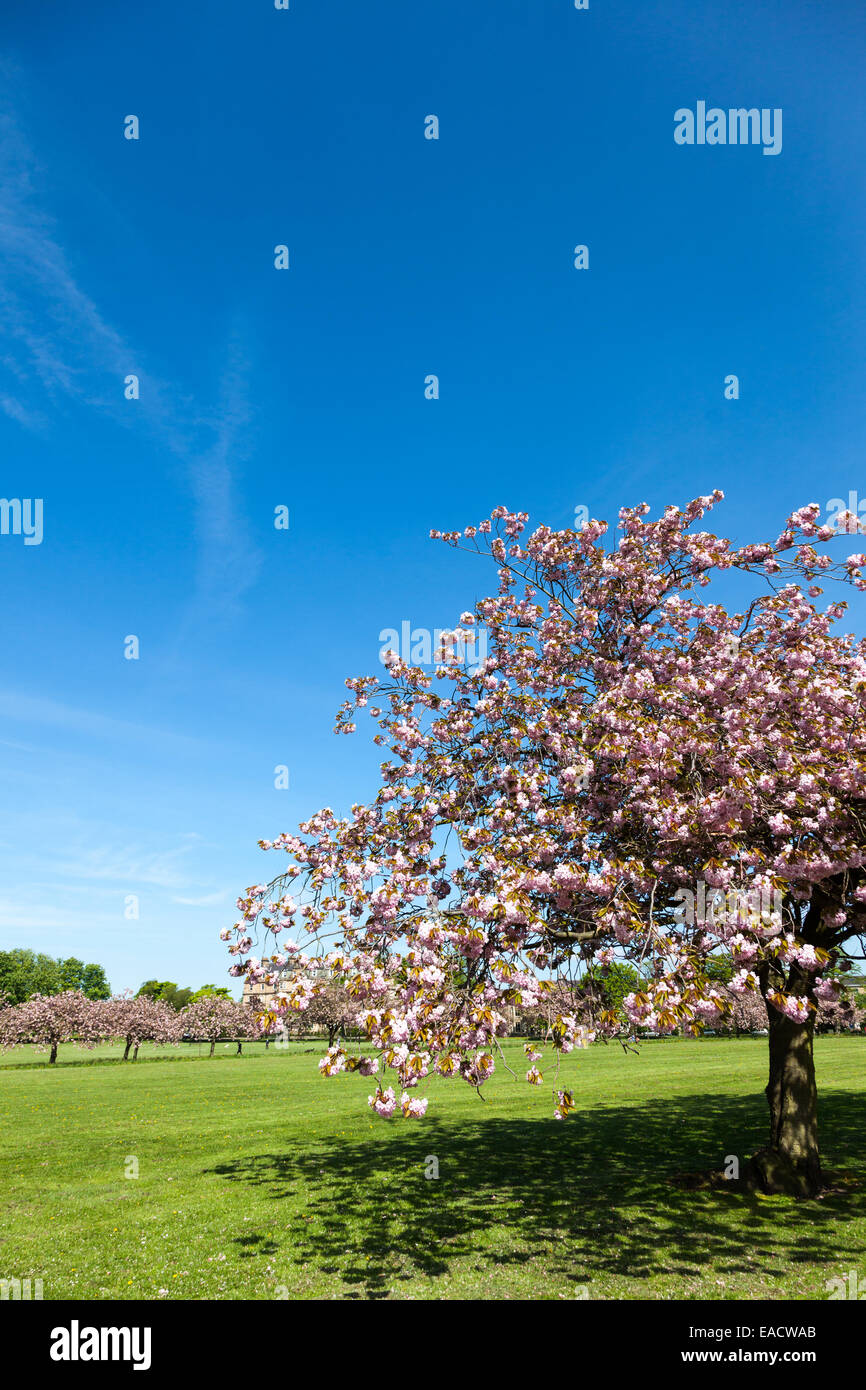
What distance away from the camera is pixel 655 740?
1060 cm

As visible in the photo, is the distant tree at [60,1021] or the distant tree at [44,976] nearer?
the distant tree at [60,1021]

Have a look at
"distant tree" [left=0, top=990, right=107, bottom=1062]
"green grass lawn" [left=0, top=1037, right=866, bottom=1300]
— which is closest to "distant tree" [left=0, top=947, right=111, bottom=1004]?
"distant tree" [left=0, top=990, right=107, bottom=1062]

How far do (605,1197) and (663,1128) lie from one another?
36.4 ft

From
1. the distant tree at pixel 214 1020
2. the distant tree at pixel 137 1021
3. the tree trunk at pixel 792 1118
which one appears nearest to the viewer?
the tree trunk at pixel 792 1118

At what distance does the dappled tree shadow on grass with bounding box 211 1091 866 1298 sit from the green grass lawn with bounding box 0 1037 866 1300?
0.22ft

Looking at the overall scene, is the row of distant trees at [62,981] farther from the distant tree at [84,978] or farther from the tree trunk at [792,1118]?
the tree trunk at [792,1118]

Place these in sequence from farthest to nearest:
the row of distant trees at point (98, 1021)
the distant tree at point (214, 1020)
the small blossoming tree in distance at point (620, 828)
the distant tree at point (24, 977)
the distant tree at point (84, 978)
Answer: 1. the distant tree at point (84, 978)
2. the distant tree at point (24, 977)
3. the distant tree at point (214, 1020)
4. the row of distant trees at point (98, 1021)
5. the small blossoming tree in distance at point (620, 828)

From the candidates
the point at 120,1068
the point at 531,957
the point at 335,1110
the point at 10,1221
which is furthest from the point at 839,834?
the point at 120,1068

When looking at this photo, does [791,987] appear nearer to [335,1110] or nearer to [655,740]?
[655,740]

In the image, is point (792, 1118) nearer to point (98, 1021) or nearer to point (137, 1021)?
point (98, 1021)

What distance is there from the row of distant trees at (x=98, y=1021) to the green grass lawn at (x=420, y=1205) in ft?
113

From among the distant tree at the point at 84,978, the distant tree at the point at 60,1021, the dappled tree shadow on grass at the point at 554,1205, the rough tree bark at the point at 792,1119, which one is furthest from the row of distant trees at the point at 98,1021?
the distant tree at the point at 84,978

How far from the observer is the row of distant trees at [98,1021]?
63.6m

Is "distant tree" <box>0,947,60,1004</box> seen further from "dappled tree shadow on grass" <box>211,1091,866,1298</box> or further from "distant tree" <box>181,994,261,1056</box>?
"dappled tree shadow on grass" <box>211,1091,866,1298</box>
